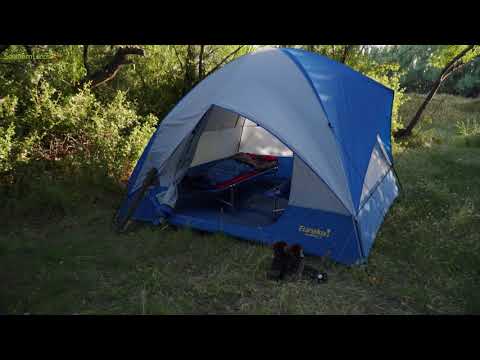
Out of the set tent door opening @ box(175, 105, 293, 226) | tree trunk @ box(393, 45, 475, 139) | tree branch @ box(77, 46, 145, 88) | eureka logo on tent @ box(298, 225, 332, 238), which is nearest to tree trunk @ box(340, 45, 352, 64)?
tree trunk @ box(393, 45, 475, 139)

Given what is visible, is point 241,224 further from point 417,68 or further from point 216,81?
point 417,68

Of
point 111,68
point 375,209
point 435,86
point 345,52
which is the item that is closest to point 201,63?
point 111,68

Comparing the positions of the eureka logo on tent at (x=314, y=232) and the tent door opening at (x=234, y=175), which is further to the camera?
the tent door opening at (x=234, y=175)

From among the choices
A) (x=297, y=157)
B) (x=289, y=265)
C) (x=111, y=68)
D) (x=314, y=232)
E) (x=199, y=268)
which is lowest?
(x=199, y=268)

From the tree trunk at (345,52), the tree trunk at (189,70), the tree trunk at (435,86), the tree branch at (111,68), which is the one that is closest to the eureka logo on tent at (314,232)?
the tree branch at (111,68)

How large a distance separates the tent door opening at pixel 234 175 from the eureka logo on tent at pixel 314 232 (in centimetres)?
61

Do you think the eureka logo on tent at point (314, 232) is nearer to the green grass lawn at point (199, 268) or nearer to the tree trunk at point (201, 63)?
the green grass lawn at point (199, 268)

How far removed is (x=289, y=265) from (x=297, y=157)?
1.07 meters

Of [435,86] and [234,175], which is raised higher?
[435,86]

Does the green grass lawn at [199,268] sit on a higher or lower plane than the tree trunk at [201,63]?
lower

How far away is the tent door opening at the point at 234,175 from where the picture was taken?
4395 mm

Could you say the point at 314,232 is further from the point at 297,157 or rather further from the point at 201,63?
the point at 201,63

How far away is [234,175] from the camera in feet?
17.2

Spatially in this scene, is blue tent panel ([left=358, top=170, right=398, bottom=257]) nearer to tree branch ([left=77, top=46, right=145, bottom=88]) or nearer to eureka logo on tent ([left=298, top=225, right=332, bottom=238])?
eureka logo on tent ([left=298, top=225, right=332, bottom=238])
